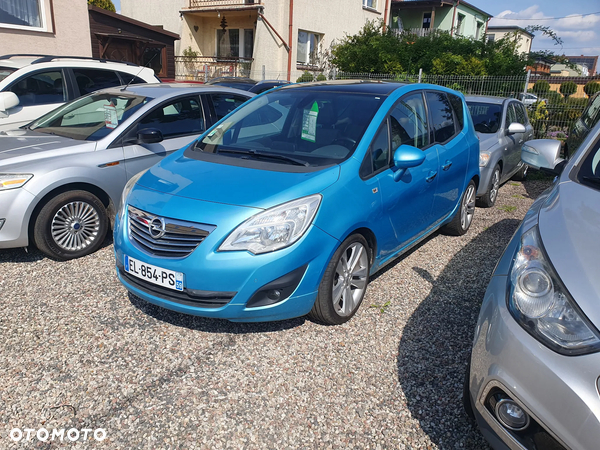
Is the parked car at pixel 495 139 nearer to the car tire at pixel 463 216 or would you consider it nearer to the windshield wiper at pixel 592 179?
the car tire at pixel 463 216

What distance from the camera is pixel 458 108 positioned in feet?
17.1

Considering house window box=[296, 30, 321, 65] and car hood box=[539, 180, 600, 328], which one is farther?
house window box=[296, 30, 321, 65]

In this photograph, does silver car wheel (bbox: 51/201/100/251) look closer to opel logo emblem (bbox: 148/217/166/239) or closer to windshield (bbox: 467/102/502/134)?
opel logo emblem (bbox: 148/217/166/239)

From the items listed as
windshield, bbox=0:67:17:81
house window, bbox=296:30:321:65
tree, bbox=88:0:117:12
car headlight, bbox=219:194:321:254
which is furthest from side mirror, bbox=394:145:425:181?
tree, bbox=88:0:117:12

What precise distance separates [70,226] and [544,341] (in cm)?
409

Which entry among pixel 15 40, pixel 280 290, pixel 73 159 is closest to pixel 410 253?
pixel 280 290

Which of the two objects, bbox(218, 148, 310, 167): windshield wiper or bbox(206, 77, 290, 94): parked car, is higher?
bbox(206, 77, 290, 94): parked car

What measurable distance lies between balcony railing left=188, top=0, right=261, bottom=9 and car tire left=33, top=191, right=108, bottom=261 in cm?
1988

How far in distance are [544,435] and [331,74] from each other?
52.2ft

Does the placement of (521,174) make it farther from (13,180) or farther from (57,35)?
(57,35)

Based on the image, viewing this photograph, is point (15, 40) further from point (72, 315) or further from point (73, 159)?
point (72, 315)

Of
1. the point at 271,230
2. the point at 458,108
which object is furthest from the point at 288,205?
the point at 458,108

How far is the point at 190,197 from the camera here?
311 centimetres

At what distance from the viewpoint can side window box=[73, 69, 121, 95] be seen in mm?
6977
